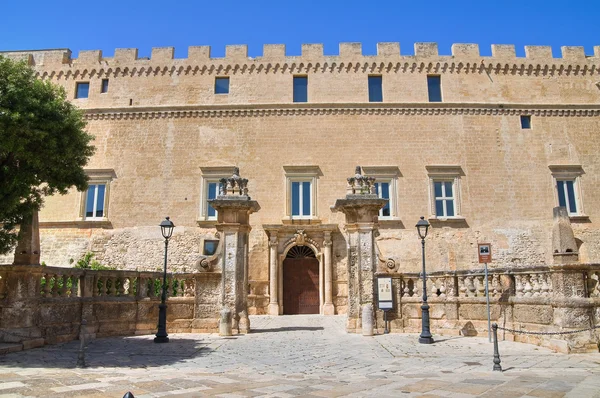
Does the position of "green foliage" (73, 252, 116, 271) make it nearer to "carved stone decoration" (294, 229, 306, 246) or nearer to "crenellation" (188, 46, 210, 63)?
"carved stone decoration" (294, 229, 306, 246)

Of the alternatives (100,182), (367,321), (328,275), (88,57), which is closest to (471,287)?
(367,321)

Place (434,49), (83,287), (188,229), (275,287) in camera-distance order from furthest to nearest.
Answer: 1. (434,49)
2. (188,229)
3. (275,287)
4. (83,287)

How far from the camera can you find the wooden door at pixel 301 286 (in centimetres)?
2119

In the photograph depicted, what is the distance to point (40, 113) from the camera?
9477 mm

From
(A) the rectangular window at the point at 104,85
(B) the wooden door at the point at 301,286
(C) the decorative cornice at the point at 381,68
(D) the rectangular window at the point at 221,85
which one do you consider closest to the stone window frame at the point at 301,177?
(B) the wooden door at the point at 301,286

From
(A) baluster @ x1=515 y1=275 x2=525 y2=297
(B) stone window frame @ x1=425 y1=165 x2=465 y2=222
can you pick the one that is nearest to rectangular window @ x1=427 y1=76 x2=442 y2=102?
(B) stone window frame @ x1=425 y1=165 x2=465 y2=222

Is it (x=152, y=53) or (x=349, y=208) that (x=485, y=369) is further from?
(x=152, y=53)

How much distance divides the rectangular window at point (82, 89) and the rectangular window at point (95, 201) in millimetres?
5213

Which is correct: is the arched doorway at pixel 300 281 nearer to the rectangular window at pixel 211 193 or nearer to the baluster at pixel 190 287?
the rectangular window at pixel 211 193

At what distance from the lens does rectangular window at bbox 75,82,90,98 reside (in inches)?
962

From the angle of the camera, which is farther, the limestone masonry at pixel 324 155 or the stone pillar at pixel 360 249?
the limestone masonry at pixel 324 155

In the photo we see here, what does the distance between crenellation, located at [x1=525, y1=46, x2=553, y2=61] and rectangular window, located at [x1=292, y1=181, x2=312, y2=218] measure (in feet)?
44.2

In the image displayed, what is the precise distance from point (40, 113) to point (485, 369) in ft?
31.7

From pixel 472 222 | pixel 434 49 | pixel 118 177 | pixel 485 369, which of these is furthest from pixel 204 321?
pixel 434 49
